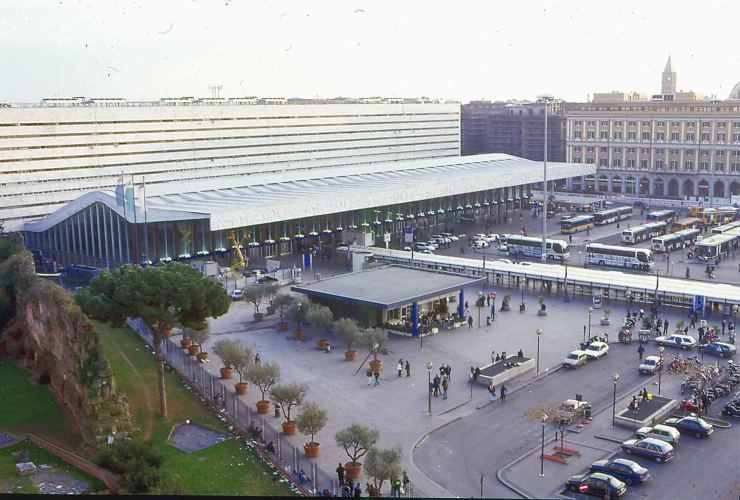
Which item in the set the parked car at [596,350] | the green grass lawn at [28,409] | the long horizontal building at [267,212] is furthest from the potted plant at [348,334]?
the long horizontal building at [267,212]

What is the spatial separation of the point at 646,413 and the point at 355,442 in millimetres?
7763

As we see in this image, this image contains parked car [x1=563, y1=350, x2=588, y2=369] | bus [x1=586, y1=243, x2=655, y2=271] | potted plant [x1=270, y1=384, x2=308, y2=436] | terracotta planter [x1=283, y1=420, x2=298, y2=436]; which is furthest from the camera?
bus [x1=586, y1=243, x2=655, y2=271]

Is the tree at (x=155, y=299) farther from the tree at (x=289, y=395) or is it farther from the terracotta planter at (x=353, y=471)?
the terracotta planter at (x=353, y=471)

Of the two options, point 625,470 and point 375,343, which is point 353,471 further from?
point 375,343

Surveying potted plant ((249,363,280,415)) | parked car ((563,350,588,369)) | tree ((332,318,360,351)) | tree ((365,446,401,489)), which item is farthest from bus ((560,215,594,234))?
tree ((365,446,401,489))

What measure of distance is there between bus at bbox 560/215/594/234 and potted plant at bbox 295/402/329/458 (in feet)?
120

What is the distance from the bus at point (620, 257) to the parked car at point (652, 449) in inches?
938

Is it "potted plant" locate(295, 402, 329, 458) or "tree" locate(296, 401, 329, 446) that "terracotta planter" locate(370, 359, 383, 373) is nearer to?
"potted plant" locate(295, 402, 329, 458)

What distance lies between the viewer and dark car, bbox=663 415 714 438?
19484mm

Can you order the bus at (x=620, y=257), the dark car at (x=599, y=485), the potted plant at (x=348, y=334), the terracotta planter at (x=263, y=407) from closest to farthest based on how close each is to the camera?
the dark car at (x=599, y=485)
the terracotta planter at (x=263, y=407)
the potted plant at (x=348, y=334)
the bus at (x=620, y=257)

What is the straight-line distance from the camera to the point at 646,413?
20.6 meters

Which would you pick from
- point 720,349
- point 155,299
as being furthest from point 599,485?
point 720,349

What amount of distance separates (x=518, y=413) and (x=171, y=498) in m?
18.3

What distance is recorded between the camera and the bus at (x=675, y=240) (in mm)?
45438
